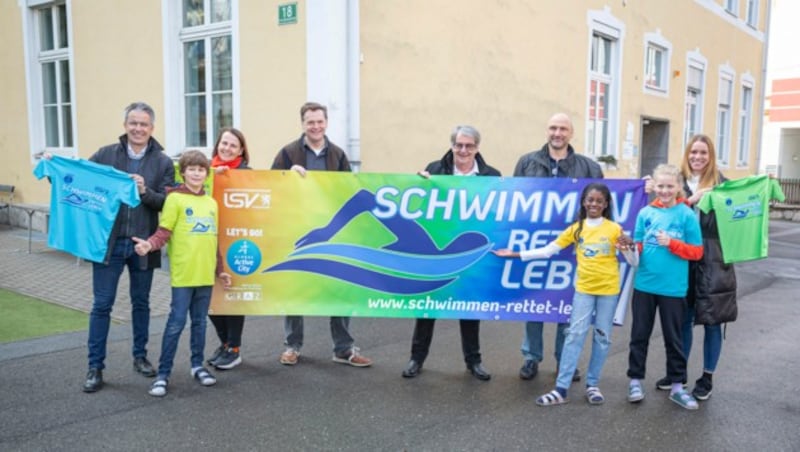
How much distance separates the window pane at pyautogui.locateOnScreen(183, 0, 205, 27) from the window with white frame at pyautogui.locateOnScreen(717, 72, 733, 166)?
53.8 feet

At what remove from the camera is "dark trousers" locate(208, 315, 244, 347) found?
199 inches

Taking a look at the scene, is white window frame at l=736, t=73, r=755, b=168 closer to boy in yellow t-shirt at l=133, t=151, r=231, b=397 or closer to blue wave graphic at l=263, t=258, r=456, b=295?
blue wave graphic at l=263, t=258, r=456, b=295

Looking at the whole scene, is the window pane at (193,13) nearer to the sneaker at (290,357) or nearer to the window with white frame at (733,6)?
the sneaker at (290,357)

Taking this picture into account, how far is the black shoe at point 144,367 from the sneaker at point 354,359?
140 centimetres

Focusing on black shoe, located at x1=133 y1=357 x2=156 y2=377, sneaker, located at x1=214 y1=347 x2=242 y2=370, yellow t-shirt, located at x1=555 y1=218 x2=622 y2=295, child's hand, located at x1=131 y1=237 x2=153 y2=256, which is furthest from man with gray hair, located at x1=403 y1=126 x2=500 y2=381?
child's hand, located at x1=131 y1=237 x2=153 y2=256

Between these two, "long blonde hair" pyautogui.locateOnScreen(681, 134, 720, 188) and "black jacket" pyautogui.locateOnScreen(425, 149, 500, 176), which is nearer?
"long blonde hair" pyautogui.locateOnScreen(681, 134, 720, 188)

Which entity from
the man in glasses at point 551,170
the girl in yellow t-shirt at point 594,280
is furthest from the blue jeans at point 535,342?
the girl in yellow t-shirt at point 594,280


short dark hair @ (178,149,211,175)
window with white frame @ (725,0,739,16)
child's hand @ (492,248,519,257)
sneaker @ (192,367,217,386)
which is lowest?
sneaker @ (192,367,217,386)

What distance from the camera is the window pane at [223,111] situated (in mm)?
9188

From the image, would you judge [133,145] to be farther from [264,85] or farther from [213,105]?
[213,105]

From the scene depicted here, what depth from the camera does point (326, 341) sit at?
19.1ft

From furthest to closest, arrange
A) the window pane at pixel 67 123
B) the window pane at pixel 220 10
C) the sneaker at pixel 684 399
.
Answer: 1. the window pane at pixel 67 123
2. the window pane at pixel 220 10
3. the sneaker at pixel 684 399

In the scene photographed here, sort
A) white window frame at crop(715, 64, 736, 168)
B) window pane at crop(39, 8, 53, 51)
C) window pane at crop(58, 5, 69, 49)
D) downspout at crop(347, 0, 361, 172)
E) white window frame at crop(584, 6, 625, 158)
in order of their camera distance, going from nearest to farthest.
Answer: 1. downspout at crop(347, 0, 361, 172)
2. window pane at crop(58, 5, 69, 49)
3. window pane at crop(39, 8, 53, 51)
4. white window frame at crop(584, 6, 625, 158)
5. white window frame at crop(715, 64, 736, 168)

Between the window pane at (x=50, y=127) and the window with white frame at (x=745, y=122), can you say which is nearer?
the window pane at (x=50, y=127)
